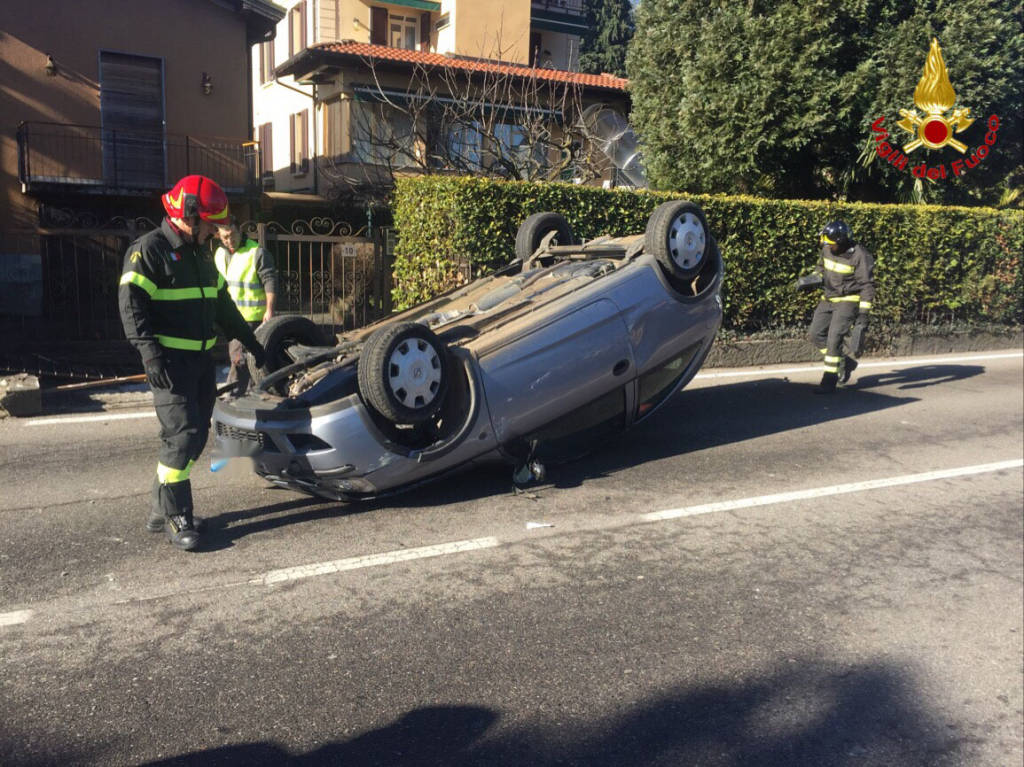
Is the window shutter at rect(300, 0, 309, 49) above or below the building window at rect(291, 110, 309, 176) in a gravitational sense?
above

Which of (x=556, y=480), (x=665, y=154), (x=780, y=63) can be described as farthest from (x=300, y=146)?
(x=556, y=480)

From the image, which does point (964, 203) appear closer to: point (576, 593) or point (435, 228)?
point (435, 228)

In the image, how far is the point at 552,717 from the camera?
130 inches

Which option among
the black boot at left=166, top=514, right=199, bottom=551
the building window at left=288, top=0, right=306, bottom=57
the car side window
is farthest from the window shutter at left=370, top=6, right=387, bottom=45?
the black boot at left=166, top=514, right=199, bottom=551

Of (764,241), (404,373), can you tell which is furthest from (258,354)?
(764,241)

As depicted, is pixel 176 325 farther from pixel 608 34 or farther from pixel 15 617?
pixel 608 34

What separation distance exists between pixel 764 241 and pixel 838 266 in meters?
2.40

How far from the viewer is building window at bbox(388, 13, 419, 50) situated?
89.0ft

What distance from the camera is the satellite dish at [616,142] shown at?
1628 cm

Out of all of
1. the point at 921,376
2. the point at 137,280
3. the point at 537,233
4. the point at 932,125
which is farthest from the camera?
the point at 932,125

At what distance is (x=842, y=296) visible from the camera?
31.2 ft

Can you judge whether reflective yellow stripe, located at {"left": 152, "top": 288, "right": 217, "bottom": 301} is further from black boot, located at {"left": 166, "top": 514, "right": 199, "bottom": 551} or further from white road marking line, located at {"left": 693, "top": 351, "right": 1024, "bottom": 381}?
white road marking line, located at {"left": 693, "top": 351, "right": 1024, "bottom": 381}

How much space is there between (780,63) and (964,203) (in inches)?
203

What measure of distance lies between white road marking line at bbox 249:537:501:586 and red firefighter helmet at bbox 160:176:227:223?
1.92 metres
